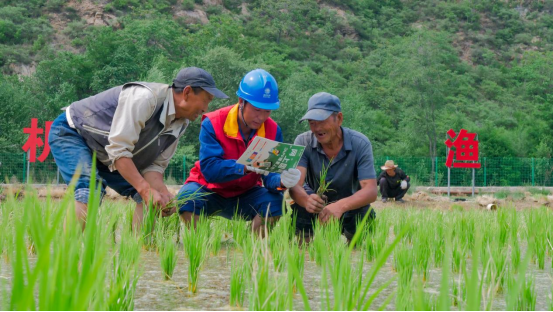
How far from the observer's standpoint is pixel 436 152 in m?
29.0

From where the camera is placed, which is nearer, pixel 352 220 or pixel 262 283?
pixel 262 283

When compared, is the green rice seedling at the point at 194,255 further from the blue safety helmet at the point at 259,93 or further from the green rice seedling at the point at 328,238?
the blue safety helmet at the point at 259,93

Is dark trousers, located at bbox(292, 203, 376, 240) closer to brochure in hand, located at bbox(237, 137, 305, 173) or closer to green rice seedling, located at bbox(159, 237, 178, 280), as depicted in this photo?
brochure in hand, located at bbox(237, 137, 305, 173)

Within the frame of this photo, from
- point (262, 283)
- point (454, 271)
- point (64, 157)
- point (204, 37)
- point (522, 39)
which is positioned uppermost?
point (522, 39)

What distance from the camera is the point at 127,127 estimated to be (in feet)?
9.45

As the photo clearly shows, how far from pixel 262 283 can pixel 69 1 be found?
146 feet

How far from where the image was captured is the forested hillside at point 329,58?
1033 inches

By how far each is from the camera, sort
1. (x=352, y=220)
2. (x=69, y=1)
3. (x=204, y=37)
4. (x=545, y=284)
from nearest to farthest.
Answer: (x=545, y=284) < (x=352, y=220) < (x=204, y=37) < (x=69, y=1)

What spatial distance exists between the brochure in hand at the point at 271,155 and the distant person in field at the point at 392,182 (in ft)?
28.9

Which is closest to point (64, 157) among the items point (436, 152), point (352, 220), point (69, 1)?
point (352, 220)

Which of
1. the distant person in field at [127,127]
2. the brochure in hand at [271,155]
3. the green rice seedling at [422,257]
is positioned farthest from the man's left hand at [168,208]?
the green rice seedling at [422,257]

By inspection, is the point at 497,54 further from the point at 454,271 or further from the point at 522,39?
the point at 454,271

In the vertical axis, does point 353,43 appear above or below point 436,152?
above

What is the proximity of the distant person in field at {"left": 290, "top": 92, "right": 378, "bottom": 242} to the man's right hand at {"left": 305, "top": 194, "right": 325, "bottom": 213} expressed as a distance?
0.02 m
